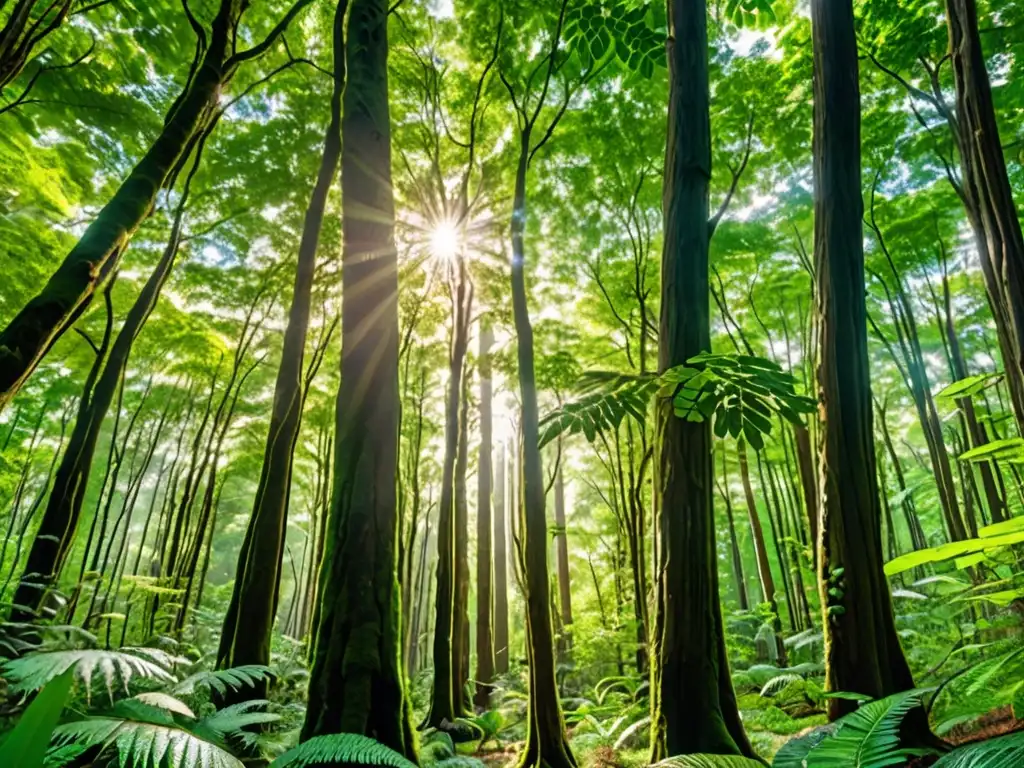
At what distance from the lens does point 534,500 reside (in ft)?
15.8

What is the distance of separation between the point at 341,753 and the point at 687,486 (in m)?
2.14

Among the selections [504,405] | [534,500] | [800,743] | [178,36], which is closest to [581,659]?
[504,405]

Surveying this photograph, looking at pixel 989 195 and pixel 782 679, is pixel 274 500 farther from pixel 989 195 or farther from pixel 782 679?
pixel 782 679

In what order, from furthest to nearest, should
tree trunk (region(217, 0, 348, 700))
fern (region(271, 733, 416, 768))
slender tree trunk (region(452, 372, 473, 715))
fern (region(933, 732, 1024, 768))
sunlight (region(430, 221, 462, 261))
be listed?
sunlight (region(430, 221, 462, 261))
slender tree trunk (region(452, 372, 473, 715))
tree trunk (region(217, 0, 348, 700))
fern (region(271, 733, 416, 768))
fern (region(933, 732, 1024, 768))

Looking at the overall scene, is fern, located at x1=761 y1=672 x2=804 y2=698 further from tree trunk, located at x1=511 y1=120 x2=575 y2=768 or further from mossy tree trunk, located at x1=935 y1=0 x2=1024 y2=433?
mossy tree trunk, located at x1=935 y1=0 x2=1024 y2=433

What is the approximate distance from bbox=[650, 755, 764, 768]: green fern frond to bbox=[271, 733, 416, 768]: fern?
0.89 meters

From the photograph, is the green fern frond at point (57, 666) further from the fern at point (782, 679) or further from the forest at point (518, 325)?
the fern at point (782, 679)

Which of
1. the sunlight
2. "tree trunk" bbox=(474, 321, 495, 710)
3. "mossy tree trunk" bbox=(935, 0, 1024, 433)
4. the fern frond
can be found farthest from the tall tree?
"tree trunk" bbox=(474, 321, 495, 710)

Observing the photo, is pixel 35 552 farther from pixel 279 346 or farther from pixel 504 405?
pixel 504 405

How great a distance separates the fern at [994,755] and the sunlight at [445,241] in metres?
8.17

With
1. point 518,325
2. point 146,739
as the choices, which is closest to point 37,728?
point 146,739

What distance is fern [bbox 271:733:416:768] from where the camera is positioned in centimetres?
181

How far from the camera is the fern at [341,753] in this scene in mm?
1814

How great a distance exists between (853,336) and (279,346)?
1196 centimetres
